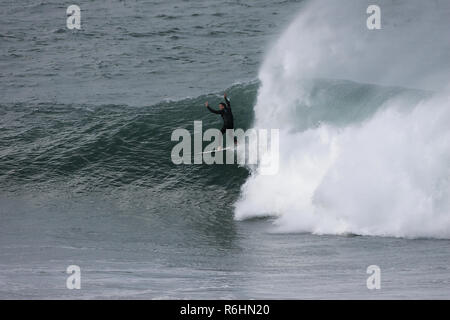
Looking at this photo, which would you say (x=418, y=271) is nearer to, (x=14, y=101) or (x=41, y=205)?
A: (x=41, y=205)

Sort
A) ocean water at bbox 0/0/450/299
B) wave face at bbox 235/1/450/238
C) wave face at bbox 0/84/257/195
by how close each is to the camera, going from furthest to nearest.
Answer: wave face at bbox 0/84/257/195
wave face at bbox 235/1/450/238
ocean water at bbox 0/0/450/299

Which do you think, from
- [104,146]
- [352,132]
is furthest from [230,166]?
[104,146]

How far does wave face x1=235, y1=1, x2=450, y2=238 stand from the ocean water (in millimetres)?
49

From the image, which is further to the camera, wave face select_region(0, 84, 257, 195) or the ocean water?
wave face select_region(0, 84, 257, 195)

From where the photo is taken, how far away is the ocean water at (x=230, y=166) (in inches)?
518

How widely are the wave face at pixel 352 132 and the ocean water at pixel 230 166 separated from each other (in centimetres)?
5

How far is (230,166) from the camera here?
67.4ft

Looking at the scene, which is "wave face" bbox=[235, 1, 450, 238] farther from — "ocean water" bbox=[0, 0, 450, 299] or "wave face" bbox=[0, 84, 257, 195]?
"wave face" bbox=[0, 84, 257, 195]

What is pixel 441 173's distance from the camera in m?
16.2

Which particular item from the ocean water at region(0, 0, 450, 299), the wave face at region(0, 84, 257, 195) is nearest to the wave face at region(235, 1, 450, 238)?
the ocean water at region(0, 0, 450, 299)

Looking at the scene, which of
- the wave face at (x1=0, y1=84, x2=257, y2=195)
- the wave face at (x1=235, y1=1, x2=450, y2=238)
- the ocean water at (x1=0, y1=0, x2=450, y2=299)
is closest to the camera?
the ocean water at (x1=0, y1=0, x2=450, y2=299)

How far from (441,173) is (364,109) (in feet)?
19.9

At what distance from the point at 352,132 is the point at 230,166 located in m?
3.85

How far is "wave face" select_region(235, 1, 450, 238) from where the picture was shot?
52.4 feet
